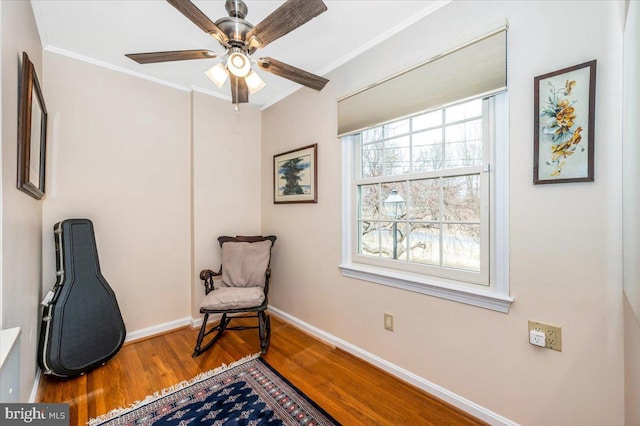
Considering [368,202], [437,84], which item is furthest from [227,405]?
[437,84]

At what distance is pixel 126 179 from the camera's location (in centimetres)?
252

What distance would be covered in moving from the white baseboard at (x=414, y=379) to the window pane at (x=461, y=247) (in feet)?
2.60

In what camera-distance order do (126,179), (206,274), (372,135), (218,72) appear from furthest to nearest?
(206,274), (126,179), (372,135), (218,72)

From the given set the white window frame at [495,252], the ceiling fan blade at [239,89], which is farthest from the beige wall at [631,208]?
the ceiling fan blade at [239,89]

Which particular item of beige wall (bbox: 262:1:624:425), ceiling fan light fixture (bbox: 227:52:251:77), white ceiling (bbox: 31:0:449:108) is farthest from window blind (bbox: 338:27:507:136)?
ceiling fan light fixture (bbox: 227:52:251:77)

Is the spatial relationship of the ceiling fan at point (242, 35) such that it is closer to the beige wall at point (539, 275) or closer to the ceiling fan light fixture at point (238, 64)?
the ceiling fan light fixture at point (238, 64)

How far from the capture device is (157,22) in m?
1.87

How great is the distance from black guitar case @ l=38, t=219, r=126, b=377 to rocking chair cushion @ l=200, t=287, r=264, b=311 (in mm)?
709

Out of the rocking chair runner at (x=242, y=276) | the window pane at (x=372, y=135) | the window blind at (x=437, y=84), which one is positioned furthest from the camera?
the rocking chair runner at (x=242, y=276)

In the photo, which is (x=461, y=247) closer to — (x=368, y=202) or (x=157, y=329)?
(x=368, y=202)

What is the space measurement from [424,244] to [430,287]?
29cm

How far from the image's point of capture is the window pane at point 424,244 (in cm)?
183

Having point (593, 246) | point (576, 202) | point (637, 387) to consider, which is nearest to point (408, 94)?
point (576, 202)

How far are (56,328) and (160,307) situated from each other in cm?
87
